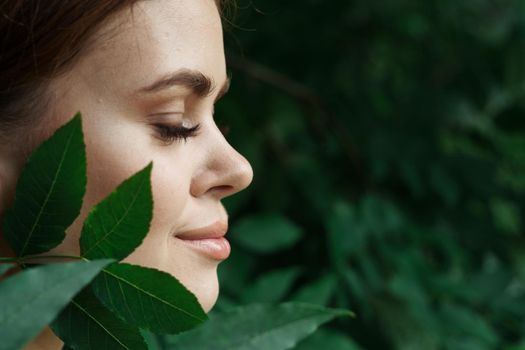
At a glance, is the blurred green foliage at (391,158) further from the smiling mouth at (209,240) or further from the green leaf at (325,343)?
the smiling mouth at (209,240)

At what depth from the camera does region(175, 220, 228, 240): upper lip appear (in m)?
0.71

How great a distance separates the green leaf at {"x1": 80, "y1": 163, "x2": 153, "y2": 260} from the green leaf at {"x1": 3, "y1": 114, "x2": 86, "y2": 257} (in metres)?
0.02

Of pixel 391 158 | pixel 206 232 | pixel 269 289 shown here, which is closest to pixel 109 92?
pixel 206 232

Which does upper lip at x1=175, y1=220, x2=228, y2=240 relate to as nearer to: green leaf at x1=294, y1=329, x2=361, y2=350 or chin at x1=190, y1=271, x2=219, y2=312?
chin at x1=190, y1=271, x2=219, y2=312

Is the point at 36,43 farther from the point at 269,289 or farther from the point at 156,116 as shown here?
the point at 269,289

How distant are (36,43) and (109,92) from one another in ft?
0.22

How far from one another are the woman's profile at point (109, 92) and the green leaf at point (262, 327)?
0.10 meters

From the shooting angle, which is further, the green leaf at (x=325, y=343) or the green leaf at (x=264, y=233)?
the green leaf at (x=264, y=233)

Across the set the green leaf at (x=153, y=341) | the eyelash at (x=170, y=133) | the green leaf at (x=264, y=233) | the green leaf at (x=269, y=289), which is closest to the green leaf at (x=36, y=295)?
the eyelash at (x=170, y=133)

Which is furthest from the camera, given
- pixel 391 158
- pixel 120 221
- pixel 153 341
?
pixel 391 158

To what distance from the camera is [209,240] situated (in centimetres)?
73

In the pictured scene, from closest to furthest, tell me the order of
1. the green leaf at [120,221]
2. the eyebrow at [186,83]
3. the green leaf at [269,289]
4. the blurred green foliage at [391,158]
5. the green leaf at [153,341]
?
the green leaf at [120,221] < the eyebrow at [186,83] < the green leaf at [153,341] < the green leaf at [269,289] < the blurred green foliage at [391,158]

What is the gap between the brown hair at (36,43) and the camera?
0.65m

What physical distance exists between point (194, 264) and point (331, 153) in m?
0.99
